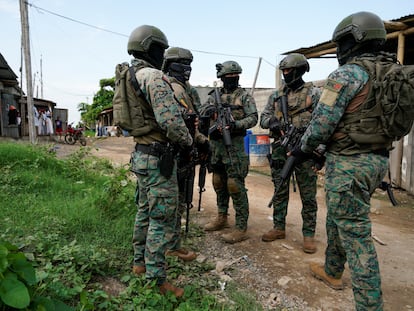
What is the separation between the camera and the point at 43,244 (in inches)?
117

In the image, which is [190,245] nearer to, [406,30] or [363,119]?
[363,119]

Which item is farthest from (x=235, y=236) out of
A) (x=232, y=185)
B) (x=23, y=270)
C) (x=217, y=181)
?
(x=23, y=270)

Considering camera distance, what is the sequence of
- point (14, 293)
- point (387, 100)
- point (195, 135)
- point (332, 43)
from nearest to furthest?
point (14, 293) → point (387, 100) → point (195, 135) → point (332, 43)

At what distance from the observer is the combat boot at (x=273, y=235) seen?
391cm

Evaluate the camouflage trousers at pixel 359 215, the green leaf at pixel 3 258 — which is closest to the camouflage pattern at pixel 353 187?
the camouflage trousers at pixel 359 215

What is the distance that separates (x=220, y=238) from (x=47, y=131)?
Result: 62.2 feet

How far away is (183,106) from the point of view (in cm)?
323

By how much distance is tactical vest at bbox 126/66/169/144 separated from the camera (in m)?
2.57

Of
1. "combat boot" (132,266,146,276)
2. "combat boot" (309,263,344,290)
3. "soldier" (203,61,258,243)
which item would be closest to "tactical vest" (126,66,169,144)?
"combat boot" (132,266,146,276)

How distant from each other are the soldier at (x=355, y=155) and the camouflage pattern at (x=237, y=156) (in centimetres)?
158

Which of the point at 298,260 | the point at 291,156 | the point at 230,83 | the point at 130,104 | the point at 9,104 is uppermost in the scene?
the point at 9,104

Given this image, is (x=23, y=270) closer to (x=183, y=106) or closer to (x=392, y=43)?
(x=183, y=106)

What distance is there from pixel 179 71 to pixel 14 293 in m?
2.66

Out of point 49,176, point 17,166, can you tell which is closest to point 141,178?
point 49,176
